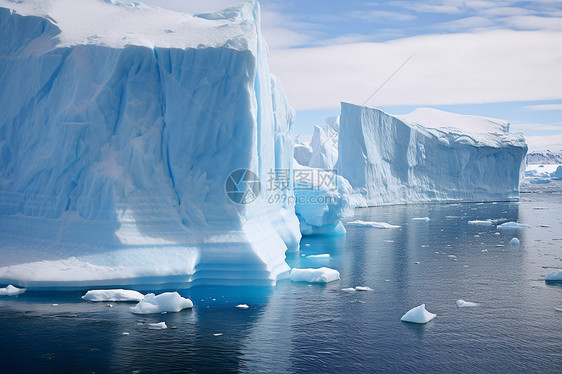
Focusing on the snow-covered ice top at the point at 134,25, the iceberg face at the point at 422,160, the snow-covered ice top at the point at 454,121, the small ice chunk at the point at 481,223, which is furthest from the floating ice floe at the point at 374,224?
the snow-covered ice top at the point at 454,121

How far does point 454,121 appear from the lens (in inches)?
1372

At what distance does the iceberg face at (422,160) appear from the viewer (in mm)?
29234

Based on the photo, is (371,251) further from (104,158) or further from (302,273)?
(104,158)

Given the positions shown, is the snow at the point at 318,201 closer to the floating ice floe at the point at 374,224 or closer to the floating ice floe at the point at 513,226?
the floating ice floe at the point at 374,224

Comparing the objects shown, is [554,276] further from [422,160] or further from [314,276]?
[422,160]

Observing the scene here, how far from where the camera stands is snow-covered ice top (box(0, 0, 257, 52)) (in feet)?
36.0

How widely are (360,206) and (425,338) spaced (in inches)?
854

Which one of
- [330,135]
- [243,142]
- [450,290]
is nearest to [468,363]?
[450,290]

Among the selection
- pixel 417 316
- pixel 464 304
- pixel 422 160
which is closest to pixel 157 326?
pixel 417 316

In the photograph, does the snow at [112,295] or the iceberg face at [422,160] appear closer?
the snow at [112,295]

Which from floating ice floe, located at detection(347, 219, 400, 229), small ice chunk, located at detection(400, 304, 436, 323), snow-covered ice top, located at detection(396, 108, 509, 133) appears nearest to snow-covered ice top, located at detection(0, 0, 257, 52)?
small ice chunk, located at detection(400, 304, 436, 323)

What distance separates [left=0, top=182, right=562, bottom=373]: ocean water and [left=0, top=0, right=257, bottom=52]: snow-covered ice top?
487 centimetres

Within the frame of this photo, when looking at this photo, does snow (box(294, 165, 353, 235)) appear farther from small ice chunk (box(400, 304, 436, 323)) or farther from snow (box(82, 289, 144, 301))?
small ice chunk (box(400, 304, 436, 323))

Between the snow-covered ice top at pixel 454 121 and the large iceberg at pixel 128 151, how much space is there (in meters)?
22.4
